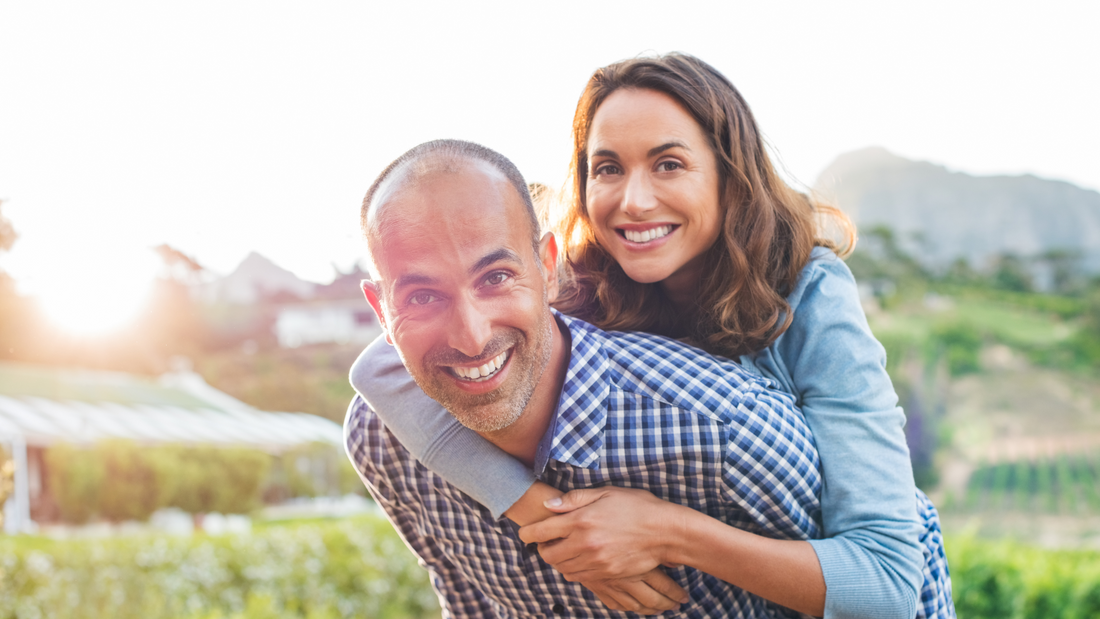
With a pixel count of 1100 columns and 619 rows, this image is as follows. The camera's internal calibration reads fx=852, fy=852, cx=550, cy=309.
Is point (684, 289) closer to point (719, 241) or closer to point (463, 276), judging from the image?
point (719, 241)

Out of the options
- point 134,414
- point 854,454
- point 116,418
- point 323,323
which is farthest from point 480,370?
point 323,323

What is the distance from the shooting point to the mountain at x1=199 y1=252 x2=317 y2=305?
33.4m

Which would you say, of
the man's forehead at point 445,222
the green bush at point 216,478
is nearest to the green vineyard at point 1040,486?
the green bush at point 216,478

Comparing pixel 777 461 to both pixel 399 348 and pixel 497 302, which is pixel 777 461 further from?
pixel 399 348

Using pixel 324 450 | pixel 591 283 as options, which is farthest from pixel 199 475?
pixel 591 283

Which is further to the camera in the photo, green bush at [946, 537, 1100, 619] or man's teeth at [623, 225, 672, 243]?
green bush at [946, 537, 1100, 619]

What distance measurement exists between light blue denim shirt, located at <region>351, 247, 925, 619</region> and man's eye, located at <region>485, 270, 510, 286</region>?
481 millimetres

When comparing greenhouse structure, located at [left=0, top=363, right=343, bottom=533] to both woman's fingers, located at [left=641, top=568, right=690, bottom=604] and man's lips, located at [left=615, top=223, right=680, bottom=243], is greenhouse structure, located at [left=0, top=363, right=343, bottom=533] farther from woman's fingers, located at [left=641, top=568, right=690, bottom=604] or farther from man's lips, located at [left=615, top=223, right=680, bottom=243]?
woman's fingers, located at [left=641, top=568, right=690, bottom=604]

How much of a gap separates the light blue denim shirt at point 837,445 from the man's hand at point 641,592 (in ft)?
1.10

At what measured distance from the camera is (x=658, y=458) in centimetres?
216

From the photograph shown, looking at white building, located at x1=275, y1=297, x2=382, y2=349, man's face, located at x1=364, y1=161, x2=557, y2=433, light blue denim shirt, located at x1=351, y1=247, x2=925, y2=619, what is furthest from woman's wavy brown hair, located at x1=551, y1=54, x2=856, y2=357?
white building, located at x1=275, y1=297, x2=382, y2=349

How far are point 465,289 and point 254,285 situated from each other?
114 feet

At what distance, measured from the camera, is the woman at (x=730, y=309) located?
6.97ft

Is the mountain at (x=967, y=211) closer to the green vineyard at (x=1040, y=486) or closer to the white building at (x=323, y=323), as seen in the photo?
the green vineyard at (x=1040, y=486)
